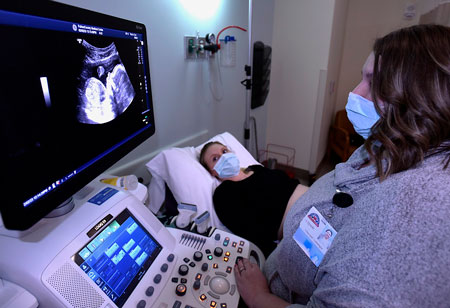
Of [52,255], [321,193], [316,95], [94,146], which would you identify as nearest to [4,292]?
[52,255]

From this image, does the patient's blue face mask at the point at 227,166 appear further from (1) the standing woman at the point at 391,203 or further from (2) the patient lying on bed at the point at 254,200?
(1) the standing woman at the point at 391,203

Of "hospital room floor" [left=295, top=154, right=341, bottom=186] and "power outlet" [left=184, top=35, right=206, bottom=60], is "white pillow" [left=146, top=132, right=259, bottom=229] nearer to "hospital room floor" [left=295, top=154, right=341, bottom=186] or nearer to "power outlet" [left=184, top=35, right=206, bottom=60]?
"power outlet" [left=184, top=35, right=206, bottom=60]

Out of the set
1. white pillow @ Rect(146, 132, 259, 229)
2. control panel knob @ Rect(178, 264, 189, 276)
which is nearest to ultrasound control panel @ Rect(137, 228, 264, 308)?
control panel knob @ Rect(178, 264, 189, 276)

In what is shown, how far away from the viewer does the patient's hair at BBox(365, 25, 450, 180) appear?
629 mm

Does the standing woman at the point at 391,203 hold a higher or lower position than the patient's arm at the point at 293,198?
higher

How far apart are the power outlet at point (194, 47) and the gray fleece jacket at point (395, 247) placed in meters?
1.43

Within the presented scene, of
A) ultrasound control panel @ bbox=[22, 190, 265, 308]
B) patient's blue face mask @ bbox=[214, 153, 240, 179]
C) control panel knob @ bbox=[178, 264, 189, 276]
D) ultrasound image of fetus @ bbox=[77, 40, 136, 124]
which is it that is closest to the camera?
ultrasound control panel @ bbox=[22, 190, 265, 308]

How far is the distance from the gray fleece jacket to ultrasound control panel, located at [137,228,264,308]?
0.94 feet

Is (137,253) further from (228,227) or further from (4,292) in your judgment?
(228,227)

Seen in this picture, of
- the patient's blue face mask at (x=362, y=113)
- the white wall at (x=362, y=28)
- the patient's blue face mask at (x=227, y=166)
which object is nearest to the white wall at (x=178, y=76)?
the patient's blue face mask at (x=227, y=166)

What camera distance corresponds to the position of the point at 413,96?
25.6 inches

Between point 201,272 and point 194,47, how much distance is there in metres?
1.47

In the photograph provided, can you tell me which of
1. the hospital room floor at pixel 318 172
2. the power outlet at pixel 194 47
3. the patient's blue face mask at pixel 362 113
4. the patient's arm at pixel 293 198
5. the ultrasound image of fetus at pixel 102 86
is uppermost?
the power outlet at pixel 194 47

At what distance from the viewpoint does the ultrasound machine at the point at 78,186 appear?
51 cm
